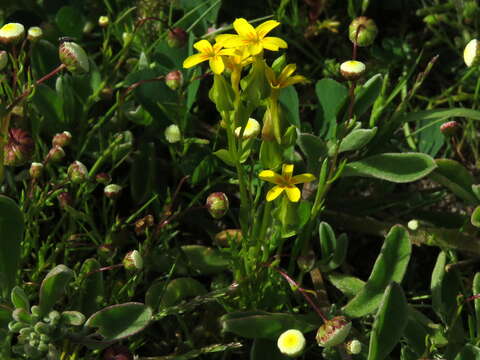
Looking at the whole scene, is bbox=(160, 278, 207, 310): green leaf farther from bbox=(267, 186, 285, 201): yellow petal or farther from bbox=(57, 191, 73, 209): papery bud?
bbox=(267, 186, 285, 201): yellow petal

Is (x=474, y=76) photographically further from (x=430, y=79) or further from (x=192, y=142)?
(x=192, y=142)

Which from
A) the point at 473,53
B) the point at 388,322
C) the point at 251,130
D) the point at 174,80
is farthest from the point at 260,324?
the point at 473,53

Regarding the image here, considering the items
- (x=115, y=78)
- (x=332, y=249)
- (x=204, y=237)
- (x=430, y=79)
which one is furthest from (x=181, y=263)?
(x=430, y=79)

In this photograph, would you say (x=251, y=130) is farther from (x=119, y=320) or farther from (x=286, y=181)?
(x=119, y=320)

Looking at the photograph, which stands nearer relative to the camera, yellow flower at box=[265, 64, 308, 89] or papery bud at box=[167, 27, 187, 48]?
yellow flower at box=[265, 64, 308, 89]

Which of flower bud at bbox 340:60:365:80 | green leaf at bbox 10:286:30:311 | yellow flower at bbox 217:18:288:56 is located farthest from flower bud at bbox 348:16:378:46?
green leaf at bbox 10:286:30:311
